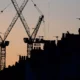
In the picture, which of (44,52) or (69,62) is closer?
(69,62)

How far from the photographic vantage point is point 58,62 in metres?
99.4

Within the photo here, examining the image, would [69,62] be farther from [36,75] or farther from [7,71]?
[7,71]

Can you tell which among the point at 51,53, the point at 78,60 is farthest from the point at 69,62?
the point at 51,53

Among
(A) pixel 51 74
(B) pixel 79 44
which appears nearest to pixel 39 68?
(A) pixel 51 74

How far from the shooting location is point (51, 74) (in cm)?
10094

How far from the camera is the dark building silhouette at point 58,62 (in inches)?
3679

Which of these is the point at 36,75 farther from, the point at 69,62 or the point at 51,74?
the point at 69,62

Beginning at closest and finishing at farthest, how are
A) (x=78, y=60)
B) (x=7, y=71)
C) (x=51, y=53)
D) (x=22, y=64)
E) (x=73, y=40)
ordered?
(x=78, y=60)
(x=73, y=40)
(x=51, y=53)
(x=22, y=64)
(x=7, y=71)

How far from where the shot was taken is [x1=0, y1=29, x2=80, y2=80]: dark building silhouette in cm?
9344

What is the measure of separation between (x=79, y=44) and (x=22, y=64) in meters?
37.5

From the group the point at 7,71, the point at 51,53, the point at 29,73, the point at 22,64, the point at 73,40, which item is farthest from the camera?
the point at 7,71

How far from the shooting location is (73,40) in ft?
326

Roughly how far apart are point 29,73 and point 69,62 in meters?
27.0

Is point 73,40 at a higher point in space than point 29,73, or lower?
higher
